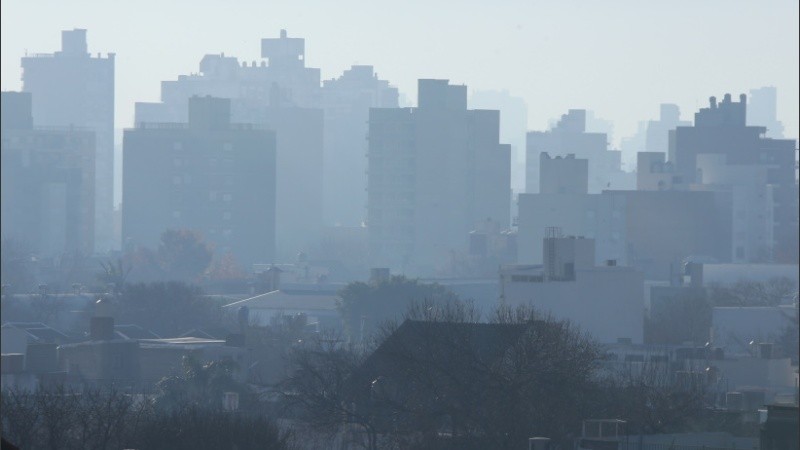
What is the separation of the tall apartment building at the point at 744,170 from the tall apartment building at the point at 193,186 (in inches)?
943

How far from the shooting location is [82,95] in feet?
431

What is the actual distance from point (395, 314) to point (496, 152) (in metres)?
67.0

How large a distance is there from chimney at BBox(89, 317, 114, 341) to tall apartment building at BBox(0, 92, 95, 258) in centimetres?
1031

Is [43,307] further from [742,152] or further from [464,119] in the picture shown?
[464,119]

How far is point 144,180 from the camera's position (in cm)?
11369

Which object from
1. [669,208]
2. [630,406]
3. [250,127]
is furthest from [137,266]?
[630,406]

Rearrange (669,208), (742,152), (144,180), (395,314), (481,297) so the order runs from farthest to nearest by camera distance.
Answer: (144,180) → (742,152) → (669,208) → (481,297) → (395,314)

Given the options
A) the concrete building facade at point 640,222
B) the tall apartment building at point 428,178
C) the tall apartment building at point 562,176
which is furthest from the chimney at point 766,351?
the tall apartment building at point 428,178

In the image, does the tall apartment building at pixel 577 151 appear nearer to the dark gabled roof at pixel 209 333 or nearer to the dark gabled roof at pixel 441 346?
the dark gabled roof at pixel 209 333

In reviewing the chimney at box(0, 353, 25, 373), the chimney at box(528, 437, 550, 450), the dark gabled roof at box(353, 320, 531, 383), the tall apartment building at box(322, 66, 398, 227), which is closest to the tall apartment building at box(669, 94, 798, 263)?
the chimney at box(0, 353, 25, 373)

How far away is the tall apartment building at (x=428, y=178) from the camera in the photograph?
113m

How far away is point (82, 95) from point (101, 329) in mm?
93583

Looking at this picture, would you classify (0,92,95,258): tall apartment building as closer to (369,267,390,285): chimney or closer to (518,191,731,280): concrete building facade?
(369,267,390,285): chimney

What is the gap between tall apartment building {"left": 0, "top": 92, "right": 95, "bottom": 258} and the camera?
5916cm
